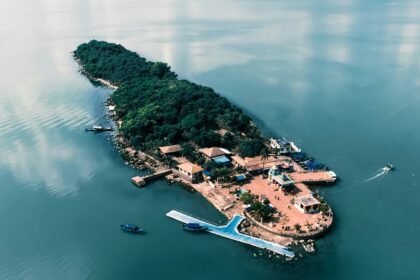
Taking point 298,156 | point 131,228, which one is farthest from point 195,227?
point 298,156

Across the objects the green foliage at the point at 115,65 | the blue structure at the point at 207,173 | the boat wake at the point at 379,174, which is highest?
the green foliage at the point at 115,65

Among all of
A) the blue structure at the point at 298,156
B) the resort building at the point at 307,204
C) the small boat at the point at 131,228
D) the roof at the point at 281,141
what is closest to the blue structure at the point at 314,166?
the blue structure at the point at 298,156

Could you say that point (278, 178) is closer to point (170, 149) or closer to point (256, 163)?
point (256, 163)

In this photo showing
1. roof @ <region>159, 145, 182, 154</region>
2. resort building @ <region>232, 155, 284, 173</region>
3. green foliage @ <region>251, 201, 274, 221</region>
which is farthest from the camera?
roof @ <region>159, 145, 182, 154</region>

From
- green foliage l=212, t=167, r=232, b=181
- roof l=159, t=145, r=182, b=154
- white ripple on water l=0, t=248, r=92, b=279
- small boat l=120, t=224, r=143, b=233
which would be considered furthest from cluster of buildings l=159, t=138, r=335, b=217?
white ripple on water l=0, t=248, r=92, b=279

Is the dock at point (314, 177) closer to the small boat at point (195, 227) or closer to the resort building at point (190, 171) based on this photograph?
the resort building at point (190, 171)

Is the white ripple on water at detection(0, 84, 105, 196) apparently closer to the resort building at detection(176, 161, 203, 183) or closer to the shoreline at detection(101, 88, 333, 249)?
the shoreline at detection(101, 88, 333, 249)

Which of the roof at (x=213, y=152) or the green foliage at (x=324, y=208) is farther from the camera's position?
the roof at (x=213, y=152)
